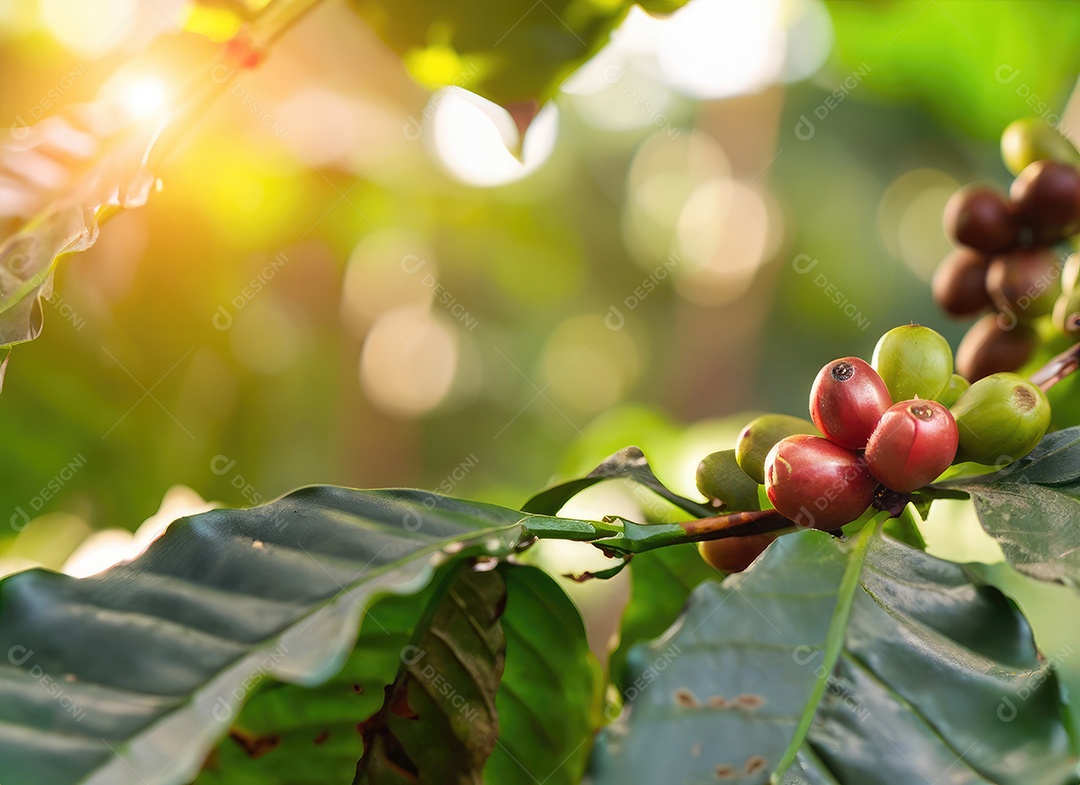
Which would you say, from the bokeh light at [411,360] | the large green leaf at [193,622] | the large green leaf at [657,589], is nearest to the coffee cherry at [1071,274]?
the large green leaf at [657,589]

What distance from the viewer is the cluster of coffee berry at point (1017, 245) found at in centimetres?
102

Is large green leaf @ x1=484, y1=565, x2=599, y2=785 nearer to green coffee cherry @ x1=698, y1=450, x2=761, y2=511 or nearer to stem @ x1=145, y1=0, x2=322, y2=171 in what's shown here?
green coffee cherry @ x1=698, y1=450, x2=761, y2=511

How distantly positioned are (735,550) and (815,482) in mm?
137

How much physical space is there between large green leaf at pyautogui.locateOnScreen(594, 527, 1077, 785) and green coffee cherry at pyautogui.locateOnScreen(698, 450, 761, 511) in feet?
0.51

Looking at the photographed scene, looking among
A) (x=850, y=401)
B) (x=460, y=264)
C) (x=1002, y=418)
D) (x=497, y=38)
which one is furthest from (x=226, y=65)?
(x=460, y=264)

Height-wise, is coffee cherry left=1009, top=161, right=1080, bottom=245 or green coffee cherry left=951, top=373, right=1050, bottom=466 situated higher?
green coffee cherry left=951, top=373, right=1050, bottom=466

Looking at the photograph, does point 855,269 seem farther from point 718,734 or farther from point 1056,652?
point 718,734

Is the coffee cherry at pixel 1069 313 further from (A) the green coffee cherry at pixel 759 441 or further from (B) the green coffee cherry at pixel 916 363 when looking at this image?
(A) the green coffee cherry at pixel 759 441

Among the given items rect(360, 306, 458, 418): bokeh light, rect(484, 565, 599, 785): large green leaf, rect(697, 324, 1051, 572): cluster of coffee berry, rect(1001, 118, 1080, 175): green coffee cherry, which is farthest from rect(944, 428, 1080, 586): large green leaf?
rect(360, 306, 458, 418): bokeh light

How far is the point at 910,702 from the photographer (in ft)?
1.77

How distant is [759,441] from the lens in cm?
71

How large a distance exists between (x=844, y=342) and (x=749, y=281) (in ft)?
5.29

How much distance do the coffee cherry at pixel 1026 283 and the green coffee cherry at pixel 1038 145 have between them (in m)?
0.12

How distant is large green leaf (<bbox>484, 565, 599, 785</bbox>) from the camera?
32.8 inches
